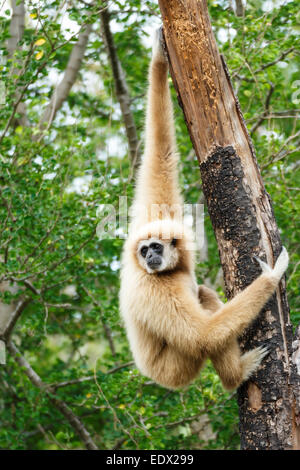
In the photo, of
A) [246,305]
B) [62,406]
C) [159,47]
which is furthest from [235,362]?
[62,406]

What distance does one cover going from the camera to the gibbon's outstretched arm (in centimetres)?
493

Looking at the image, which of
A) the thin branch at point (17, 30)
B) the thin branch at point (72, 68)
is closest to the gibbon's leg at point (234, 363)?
the thin branch at point (17, 30)

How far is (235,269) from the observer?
12.2 feet

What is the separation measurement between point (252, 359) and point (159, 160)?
7.57ft

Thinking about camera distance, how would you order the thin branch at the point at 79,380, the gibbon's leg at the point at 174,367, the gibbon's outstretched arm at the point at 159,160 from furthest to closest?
the thin branch at the point at 79,380 → the gibbon's outstretched arm at the point at 159,160 → the gibbon's leg at the point at 174,367

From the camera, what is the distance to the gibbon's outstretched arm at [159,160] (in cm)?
493

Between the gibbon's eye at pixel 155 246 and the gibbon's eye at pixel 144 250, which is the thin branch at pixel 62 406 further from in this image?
the gibbon's eye at pixel 155 246

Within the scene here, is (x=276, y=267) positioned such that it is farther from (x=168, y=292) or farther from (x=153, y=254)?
(x=153, y=254)

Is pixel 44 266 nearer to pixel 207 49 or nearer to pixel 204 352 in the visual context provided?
pixel 204 352

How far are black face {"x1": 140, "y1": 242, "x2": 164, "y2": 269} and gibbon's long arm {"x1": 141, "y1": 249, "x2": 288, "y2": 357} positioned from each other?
381 millimetres

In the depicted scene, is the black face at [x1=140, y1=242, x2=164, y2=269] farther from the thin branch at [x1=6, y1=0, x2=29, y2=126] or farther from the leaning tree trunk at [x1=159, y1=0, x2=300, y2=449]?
the thin branch at [x1=6, y1=0, x2=29, y2=126]

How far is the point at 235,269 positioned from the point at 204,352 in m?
0.92

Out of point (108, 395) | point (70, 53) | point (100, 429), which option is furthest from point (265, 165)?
point (100, 429)

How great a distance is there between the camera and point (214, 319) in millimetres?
4129
